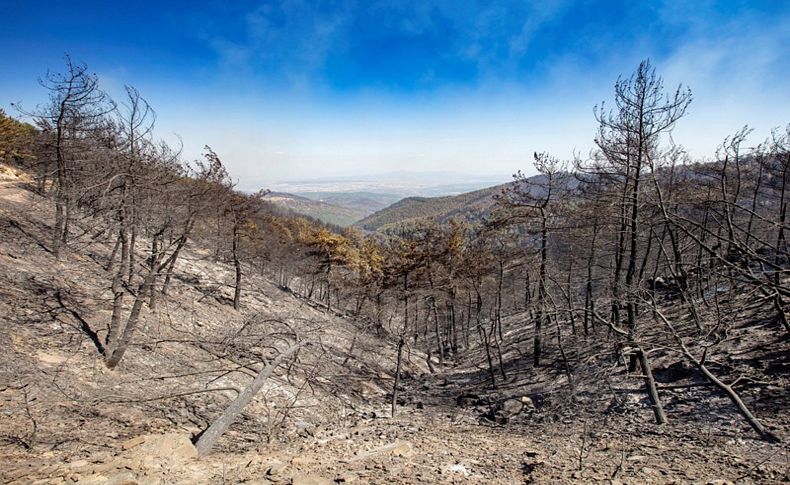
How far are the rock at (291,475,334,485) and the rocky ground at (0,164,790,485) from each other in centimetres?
4

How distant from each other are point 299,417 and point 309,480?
639cm

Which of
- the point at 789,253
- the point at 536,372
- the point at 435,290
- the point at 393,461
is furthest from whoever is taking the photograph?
the point at 435,290

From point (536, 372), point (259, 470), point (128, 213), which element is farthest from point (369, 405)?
point (128, 213)

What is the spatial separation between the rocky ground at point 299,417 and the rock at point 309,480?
41 mm

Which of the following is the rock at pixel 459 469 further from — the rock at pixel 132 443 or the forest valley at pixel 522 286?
the rock at pixel 132 443

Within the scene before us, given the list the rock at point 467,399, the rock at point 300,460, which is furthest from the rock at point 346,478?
the rock at point 467,399

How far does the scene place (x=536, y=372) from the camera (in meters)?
16.6

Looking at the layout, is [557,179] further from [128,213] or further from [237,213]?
[237,213]

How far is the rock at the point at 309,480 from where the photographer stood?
17.2 feet

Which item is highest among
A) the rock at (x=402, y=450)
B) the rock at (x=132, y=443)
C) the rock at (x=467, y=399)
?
the rock at (x=132, y=443)

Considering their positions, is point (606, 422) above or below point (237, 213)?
below

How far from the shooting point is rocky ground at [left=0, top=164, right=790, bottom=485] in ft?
19.1

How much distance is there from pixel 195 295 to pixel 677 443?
2091cm

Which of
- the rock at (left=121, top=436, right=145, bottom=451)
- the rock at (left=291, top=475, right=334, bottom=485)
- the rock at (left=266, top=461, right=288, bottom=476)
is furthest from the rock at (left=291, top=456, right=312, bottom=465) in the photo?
the rock at (left=121, top=436, right=145, bottom=451)
